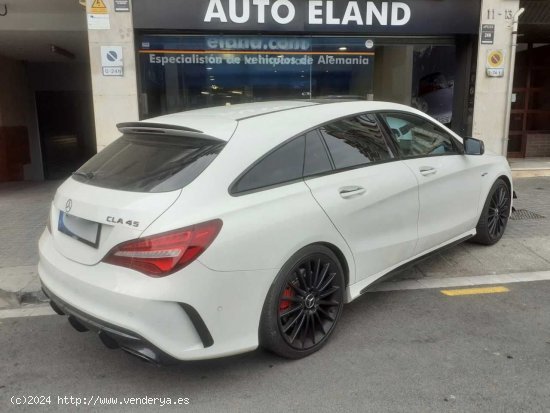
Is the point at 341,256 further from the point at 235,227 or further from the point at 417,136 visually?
the point at 417,136

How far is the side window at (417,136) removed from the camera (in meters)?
4.25

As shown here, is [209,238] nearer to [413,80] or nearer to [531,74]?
[413,80]

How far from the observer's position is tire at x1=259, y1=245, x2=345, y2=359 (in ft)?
10.0

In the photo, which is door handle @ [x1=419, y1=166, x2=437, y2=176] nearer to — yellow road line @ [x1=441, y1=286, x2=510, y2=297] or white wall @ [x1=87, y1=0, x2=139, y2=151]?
yellow road line @ [x1=441, y1=286, x2=510, y2=297]

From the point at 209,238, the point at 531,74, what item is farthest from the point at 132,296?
the point at 531,74

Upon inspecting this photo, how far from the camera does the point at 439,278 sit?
4801 millimetres

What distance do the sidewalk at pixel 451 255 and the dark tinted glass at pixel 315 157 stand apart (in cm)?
178

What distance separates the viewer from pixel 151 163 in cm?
312

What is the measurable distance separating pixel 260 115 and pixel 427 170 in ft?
5.41

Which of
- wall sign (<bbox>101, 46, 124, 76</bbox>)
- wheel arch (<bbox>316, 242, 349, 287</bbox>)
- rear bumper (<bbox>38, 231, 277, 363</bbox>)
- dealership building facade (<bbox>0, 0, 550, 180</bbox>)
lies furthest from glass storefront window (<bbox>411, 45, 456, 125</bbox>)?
rear bumper (<bbox>38, 231, 277, 363</bbox>)

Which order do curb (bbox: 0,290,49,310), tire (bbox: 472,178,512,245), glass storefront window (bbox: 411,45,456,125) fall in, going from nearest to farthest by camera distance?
curb (bbox: 0,290,49,310) < tire (bbox: 472,178,512,245) < glass storefront window (bbox: 411,45,456,125)

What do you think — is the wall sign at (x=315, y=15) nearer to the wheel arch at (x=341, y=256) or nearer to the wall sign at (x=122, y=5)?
the wall sign at (x=122, y=5)

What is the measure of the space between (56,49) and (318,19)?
6.38m

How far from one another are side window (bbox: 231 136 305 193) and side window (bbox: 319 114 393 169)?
12.5 inches
